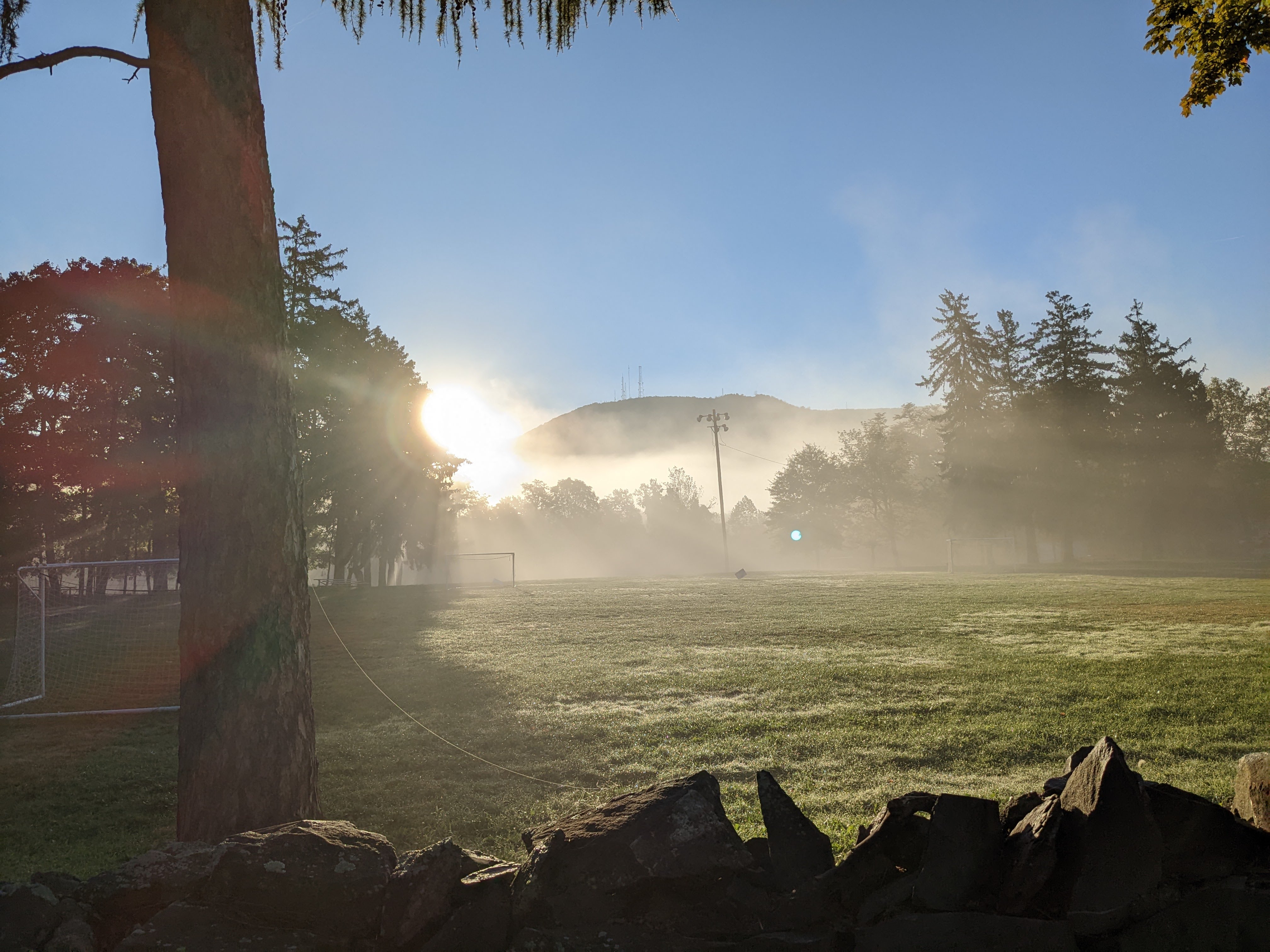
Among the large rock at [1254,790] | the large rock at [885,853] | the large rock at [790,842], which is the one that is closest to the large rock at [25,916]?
→ the large rock at [790,842]

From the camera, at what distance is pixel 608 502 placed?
127 meters

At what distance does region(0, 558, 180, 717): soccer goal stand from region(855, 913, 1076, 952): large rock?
359 inches

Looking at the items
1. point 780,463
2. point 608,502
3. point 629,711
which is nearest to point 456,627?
point 629,711

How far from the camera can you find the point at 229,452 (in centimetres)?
368

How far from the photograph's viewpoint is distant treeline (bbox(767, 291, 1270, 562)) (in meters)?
47.4

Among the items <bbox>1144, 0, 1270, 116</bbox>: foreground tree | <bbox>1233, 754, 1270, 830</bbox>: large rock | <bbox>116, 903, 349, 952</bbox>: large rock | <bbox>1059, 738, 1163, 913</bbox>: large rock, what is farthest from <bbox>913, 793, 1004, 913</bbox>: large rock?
<bbox>1144, 0, 1270, 116</bbox>: foreground tree

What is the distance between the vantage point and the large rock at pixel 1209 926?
2.55 m

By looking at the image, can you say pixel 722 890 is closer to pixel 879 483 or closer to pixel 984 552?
pixel 879 483

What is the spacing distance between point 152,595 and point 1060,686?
1760 centimetres

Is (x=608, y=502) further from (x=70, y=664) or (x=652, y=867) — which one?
(x=652, y=867)

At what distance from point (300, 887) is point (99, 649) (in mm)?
14159

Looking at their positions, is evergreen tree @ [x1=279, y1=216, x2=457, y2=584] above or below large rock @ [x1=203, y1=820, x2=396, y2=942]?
above

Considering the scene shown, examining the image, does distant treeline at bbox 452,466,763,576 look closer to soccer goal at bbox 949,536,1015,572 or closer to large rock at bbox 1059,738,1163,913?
soccer goal at bbox 949,536,1015,572

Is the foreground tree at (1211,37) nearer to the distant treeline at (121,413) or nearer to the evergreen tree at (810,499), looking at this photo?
the distant treeline at (121,413)
